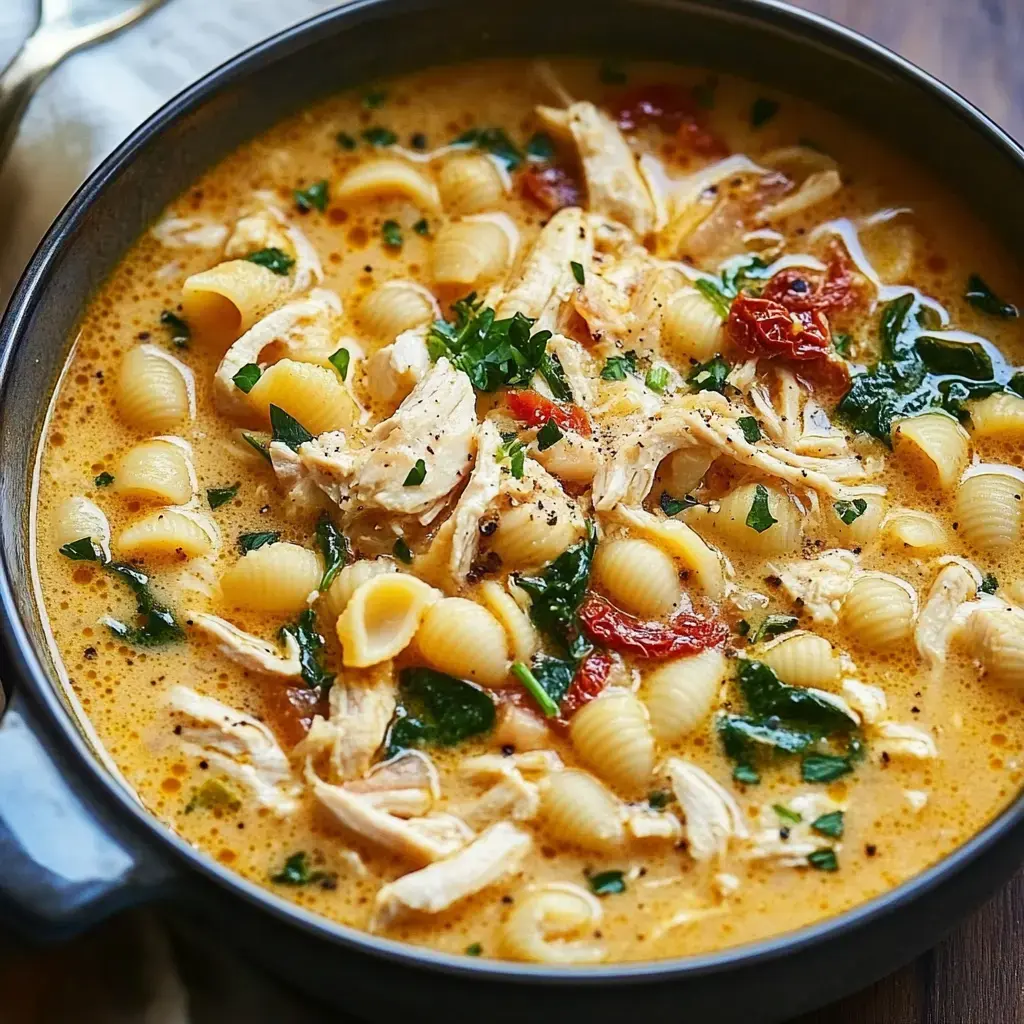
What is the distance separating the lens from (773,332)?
10.1ft

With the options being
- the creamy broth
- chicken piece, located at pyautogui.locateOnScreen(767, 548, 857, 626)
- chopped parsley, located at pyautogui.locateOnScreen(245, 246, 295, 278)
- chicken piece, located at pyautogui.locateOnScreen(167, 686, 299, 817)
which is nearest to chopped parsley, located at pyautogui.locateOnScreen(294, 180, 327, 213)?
the creamy broth

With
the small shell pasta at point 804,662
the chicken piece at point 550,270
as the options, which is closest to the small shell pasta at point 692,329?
the chicken piece at point 550,270

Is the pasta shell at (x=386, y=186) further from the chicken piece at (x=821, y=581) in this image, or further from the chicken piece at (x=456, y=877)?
the chicken piece at (x=456, y=877)

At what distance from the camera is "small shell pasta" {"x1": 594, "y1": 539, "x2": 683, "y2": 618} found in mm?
2707

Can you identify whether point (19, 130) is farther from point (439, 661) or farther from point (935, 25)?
point (935, 25)

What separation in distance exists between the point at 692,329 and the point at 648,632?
777 millimetres

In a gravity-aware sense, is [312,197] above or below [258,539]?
above

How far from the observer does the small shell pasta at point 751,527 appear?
282 cm

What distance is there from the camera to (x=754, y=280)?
3.29 m

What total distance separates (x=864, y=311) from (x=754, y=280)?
0.91 ft

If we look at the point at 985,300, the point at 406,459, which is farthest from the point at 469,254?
the point at 985,300

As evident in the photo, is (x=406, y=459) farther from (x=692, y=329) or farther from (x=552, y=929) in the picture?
(x=552, y=929)

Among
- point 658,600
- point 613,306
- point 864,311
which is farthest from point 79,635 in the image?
point 864,311

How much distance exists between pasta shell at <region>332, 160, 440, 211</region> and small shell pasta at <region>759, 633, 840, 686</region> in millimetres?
1492
